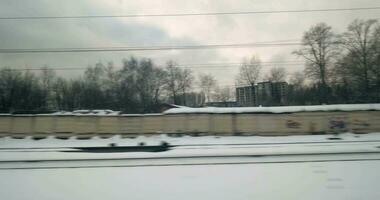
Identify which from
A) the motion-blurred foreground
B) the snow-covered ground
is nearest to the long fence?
the motion-blurred foreground

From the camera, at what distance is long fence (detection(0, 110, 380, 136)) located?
37.4 metres

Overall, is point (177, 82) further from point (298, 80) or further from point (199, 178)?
point (199, 178)

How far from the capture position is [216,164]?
13.8 m

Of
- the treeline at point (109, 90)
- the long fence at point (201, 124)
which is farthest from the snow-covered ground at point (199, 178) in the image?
the treeline at point (109, 90)

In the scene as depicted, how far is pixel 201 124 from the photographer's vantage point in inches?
1496

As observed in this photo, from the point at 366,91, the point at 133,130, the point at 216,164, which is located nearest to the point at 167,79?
the point at 366,91

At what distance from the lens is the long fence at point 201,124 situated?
37.4m

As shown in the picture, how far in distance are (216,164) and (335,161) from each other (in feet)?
14.2

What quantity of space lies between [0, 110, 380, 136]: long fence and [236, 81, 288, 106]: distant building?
38129mm

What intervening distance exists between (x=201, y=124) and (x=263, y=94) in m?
48.4

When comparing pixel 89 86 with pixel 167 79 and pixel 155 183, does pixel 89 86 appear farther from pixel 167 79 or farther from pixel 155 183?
pixel 155 183

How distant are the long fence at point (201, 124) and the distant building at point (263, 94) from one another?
38.1 m

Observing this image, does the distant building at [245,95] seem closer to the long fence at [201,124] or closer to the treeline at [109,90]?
the treeline at [109,90]

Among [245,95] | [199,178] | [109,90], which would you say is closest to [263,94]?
[245,95]
